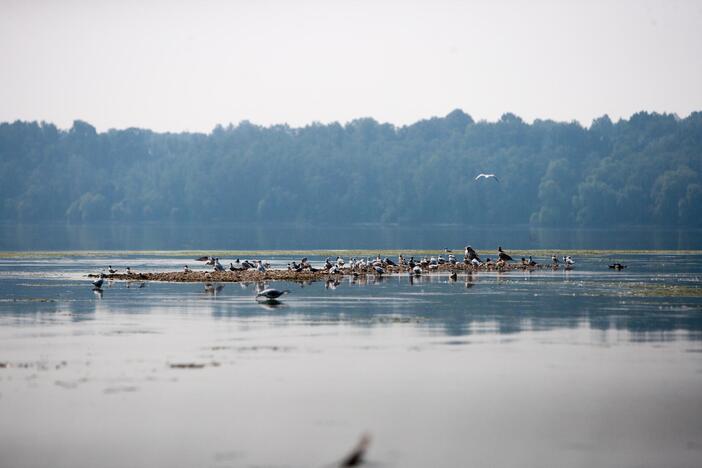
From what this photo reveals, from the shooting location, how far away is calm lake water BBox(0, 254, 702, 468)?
23719 millimetres

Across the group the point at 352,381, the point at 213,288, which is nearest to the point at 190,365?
the point at 352,381

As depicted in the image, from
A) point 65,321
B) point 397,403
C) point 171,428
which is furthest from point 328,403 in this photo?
point 65,321

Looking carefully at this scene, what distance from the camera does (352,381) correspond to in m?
30.0

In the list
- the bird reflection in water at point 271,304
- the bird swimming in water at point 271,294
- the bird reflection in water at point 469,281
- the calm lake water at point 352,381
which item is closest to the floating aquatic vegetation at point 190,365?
the calm lake water at point 352,381

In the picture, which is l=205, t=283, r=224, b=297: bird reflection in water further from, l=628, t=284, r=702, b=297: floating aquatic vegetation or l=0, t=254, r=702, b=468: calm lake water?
l=628, t=284, r=702, b=297: floating aquatic vegetation

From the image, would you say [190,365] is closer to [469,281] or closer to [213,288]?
[213,288]

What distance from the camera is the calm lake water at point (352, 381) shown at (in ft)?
77.8

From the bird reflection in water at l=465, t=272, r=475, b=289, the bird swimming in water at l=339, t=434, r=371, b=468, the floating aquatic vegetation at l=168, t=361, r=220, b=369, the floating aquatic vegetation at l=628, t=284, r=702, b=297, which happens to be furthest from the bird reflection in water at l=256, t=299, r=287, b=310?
the bird swimming in water at l=339, t=434, r=371, b=468

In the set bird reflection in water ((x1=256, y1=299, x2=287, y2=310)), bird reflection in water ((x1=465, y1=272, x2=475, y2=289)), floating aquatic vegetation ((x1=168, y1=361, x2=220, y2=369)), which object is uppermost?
bird reflection in water ((x1=465, y1=272, x2=475, y2=289))

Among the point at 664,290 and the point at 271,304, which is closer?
the point at 271,304

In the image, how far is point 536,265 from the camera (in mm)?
74688

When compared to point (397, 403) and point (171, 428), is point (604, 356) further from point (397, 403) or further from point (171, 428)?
point (171, 428)

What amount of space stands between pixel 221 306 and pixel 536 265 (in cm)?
3080

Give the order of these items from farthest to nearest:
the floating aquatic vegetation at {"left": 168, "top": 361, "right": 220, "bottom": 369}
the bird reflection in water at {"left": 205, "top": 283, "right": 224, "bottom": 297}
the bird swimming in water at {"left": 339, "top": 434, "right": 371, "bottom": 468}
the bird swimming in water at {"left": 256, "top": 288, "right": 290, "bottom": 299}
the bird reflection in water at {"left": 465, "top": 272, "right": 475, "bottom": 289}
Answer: the bird reflection in water at {"left": 465, "top": 272, "right": 475, "bottom": 289} < the bird reflection in water at {"left": 205, "top": 283, "right": 224, "bottom": 297} < the bird swimming in water at {"left": 256, "top": 288, "right": 290, "bottom": 299} < the floating aquatic vegetation at {"left": 168, "top": 361, "right": 220, "bottom": 369} < the bird swimming in water at {"left": 339, "top": 434, "right": 371, "bottom": 468}
